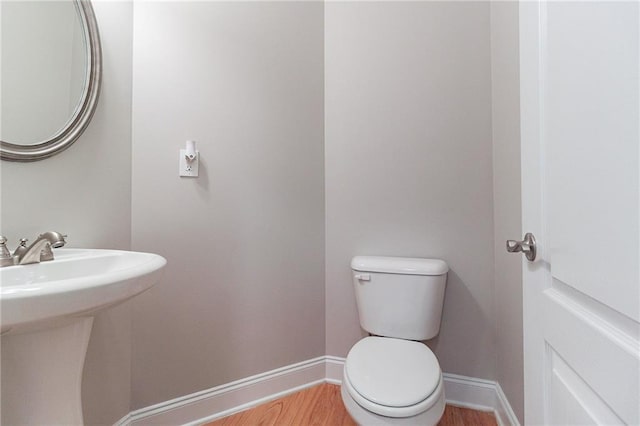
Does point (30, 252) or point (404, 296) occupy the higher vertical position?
point (30, 252)

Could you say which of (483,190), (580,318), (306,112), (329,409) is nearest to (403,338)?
(329,409)

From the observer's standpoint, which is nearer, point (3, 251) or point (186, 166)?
point (3, 251)

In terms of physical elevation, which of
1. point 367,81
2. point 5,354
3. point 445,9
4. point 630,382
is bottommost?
point 5,354

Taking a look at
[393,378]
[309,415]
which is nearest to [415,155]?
[393,378]

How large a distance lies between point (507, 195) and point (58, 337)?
1.56m

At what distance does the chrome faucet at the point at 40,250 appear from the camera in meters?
0.78

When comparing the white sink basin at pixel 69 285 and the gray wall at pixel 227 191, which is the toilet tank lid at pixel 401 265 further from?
the white sink basin at pixel 69 285

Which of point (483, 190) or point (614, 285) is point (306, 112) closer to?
point (483, 190)

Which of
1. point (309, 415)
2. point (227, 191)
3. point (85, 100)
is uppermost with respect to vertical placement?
point (85, 100)

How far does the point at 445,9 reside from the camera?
1443 mm

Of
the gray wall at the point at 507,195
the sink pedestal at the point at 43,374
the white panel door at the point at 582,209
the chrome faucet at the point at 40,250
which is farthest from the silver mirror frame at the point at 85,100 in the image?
the gray wall at the point at 507,195

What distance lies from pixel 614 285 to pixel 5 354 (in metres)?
1.22

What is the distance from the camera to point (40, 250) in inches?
31.6

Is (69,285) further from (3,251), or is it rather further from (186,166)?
(186,166)
